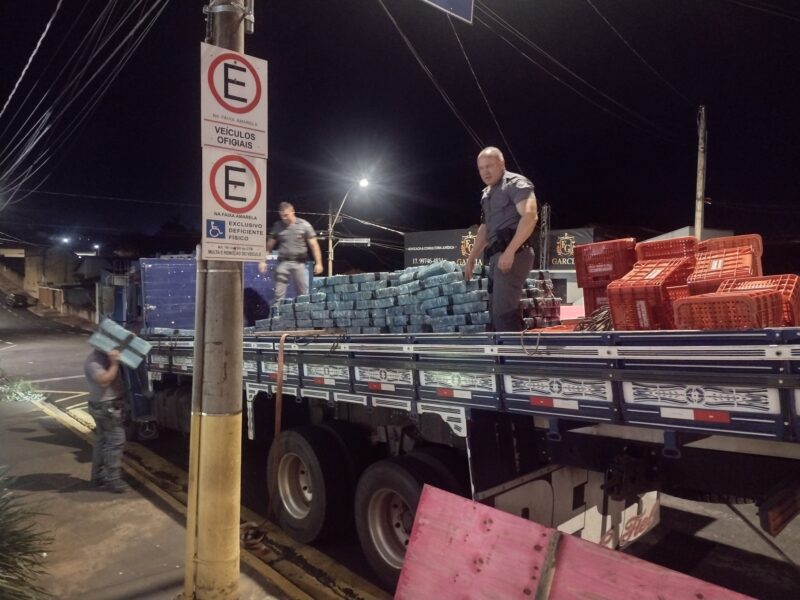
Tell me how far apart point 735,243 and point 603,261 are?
885mm

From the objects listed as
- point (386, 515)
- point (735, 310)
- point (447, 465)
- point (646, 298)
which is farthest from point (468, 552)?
point (735, 310)

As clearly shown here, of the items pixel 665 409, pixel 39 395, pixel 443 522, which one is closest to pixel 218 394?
pixel 443 522

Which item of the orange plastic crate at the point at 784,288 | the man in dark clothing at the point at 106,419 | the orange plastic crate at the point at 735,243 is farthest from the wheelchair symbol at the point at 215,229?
the man in dark clothing at the point at 106,419

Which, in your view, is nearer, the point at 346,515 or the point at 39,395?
the point at 346,515

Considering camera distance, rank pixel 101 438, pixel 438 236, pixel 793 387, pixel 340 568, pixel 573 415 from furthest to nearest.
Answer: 1. pixel 438 236
2. pixel 101 438
3. pixel 340 568
4. pixel 573 415
5. pixel 793 387

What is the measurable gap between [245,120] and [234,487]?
229 cm

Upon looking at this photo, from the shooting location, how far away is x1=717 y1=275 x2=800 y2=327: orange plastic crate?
2947 mm

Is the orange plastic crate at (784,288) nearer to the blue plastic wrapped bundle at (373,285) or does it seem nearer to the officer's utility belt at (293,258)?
the blue plastic wrapped bundle at (373,285)

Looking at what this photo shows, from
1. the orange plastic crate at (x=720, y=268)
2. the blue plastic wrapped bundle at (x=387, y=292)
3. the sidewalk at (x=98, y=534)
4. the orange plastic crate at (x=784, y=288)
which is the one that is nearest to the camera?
the orange plastic crate at (x=784, y=288)

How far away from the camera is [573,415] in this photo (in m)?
3.23

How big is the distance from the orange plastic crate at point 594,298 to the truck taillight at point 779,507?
177 centimetres

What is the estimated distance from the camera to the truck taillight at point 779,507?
118 inches

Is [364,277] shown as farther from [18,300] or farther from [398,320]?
[18,300]

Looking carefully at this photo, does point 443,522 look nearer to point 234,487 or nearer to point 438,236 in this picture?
point 234,487
